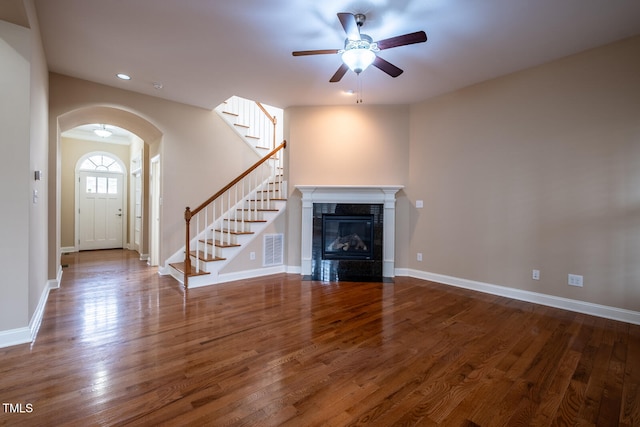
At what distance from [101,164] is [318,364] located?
7.95 metres

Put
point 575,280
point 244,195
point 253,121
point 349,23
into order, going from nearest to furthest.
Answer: point 349,23
point 575,280
point 244,195
point 253,121

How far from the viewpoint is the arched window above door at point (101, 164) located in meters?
7.15

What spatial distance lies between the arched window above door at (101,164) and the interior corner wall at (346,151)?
17.9ft

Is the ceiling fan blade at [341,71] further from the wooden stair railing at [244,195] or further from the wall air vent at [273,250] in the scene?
the wall air vent at [273,250]

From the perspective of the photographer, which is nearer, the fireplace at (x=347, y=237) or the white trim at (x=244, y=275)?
the white trim at (x=244, y=275)

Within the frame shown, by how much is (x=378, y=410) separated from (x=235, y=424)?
0.77 m

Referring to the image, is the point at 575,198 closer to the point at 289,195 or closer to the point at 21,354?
the point at 289,195

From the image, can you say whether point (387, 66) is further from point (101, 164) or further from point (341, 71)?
point (101, 164)

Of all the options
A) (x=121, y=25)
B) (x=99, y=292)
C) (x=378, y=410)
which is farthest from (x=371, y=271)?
(x=121, y=25)

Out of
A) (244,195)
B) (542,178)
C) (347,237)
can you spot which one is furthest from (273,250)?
(542,178)

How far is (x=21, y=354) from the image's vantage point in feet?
7.12

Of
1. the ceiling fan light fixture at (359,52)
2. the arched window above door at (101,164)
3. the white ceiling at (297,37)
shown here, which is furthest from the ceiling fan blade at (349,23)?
the arched window above door at (101,164)

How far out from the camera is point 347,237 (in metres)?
4.84

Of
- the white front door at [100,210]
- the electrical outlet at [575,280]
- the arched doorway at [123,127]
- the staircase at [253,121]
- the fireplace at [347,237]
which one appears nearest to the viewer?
the electrical outlet at [575,280]
